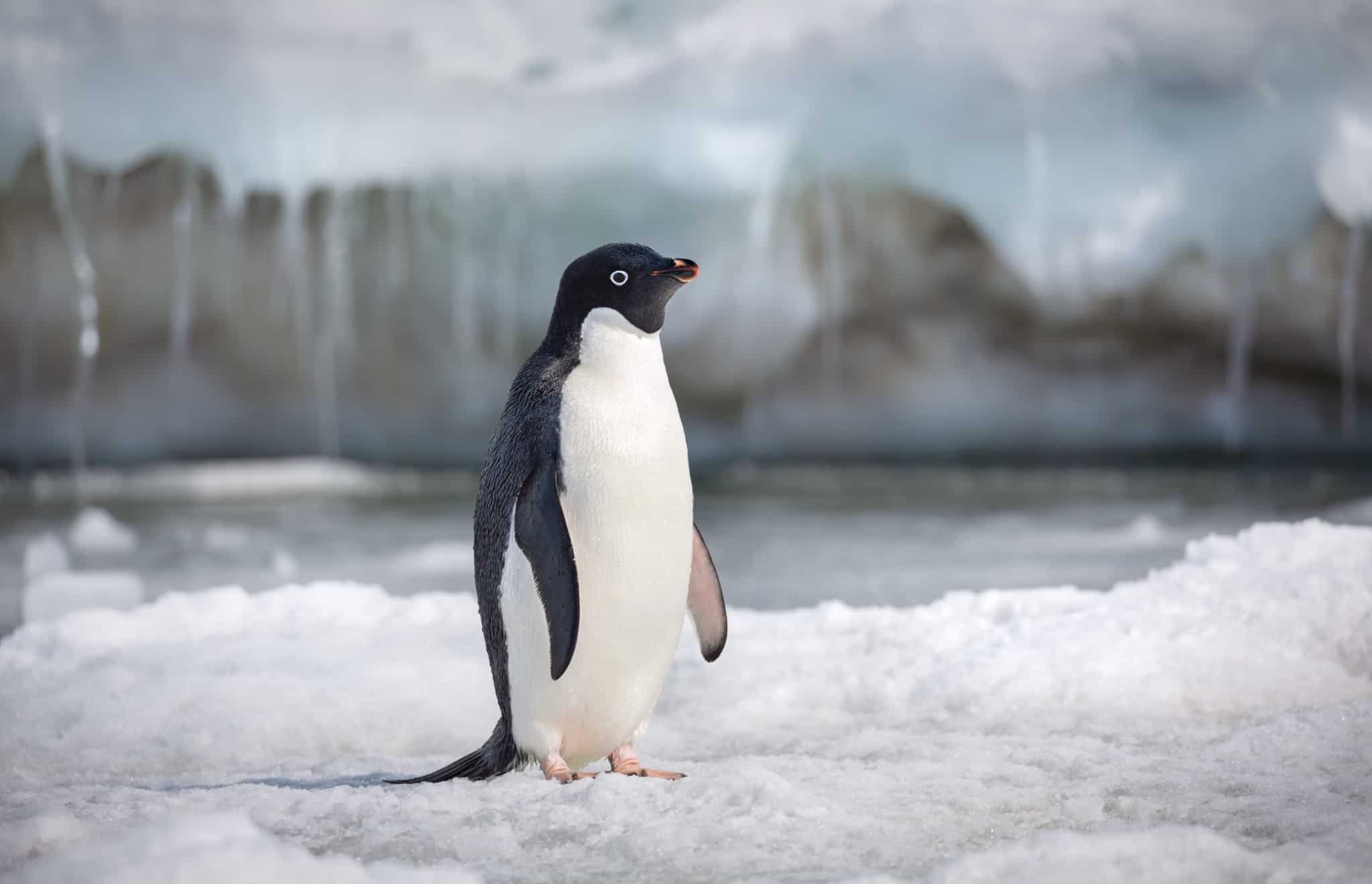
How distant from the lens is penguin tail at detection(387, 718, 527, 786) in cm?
369

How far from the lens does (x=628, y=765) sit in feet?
12.1

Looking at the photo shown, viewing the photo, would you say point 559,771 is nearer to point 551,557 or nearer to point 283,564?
point 551,557

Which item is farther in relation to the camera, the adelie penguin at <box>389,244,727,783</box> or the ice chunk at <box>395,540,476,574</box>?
the ice chunk at <box>395,540,476,574</box>

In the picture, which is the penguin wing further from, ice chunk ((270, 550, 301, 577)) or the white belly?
ice chunk ((270, 550, 301, 577))

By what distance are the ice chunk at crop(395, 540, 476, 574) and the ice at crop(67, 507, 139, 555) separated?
18.4ft

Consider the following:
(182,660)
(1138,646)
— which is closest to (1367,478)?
(1138,646)

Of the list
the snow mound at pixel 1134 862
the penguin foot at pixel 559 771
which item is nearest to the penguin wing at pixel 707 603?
the penguin foot at pixel 559 771

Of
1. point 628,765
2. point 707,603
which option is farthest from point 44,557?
point 628,765

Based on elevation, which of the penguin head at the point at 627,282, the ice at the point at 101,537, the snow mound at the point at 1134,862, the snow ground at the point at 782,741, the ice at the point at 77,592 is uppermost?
the penguin head at the point at 627,282

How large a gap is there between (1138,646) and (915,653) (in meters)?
1.04

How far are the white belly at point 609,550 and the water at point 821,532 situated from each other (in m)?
6.69

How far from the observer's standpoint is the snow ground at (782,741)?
2.57m

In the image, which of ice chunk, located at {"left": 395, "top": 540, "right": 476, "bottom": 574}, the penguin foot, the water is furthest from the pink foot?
ice chunk, located at {"left": 395, "top": 540, "right": 476, "bottom": 574}

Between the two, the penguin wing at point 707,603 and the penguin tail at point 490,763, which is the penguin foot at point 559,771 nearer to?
the penguin tail at point 490,763
